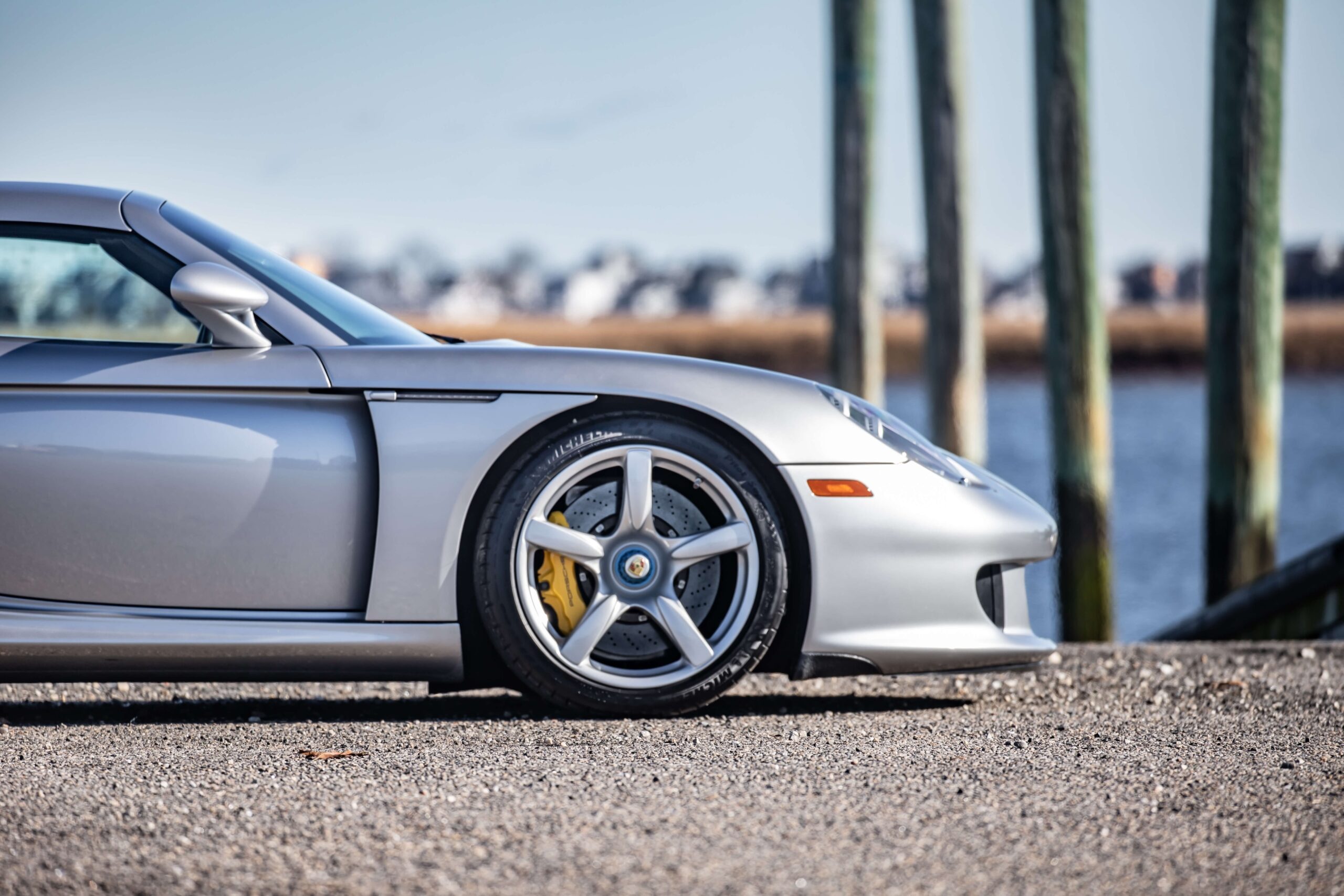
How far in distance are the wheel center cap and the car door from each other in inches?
24.1

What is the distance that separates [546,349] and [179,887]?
5.99 feet

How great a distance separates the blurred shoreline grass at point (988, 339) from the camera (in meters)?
52.6

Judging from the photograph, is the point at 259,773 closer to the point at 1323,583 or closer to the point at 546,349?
the point at 546,349

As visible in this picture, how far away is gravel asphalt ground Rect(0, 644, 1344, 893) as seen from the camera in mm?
2191

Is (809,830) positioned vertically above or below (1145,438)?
above

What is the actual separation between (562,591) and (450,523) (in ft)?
1.07

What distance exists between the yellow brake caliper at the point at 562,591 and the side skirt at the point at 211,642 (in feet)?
0.80

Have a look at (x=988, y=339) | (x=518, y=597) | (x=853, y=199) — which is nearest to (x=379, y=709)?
(x=518, y=597)

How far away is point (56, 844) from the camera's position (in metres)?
2.34

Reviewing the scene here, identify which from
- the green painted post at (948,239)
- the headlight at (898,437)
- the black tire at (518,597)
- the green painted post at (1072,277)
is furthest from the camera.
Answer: the green painted post at (948,239)

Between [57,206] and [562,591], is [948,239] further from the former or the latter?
[57,206]

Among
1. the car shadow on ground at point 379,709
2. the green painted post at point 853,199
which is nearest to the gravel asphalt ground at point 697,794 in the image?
the car shadow on ground at point 379,709

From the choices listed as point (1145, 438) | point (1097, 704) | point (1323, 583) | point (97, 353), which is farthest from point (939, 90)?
point (1145, 438)

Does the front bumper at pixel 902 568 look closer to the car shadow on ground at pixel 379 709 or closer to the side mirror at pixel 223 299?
the car shadow on ground at pixel 379 709
